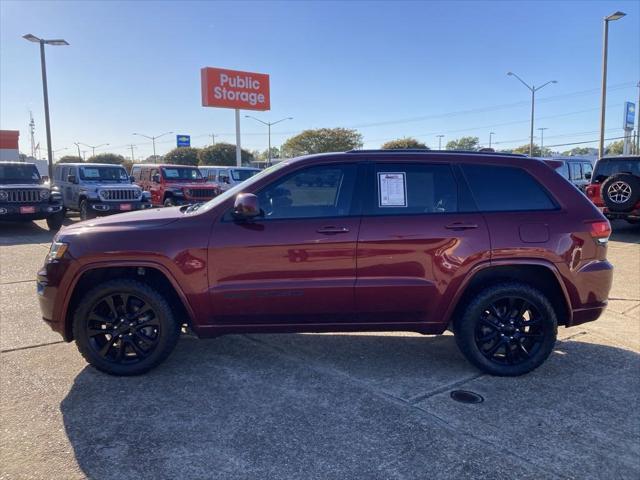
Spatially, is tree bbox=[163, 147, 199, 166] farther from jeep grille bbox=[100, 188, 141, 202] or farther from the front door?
the front door

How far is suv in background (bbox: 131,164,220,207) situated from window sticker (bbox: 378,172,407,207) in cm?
1297

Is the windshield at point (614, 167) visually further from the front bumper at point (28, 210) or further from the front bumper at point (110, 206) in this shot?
the front bumper at point (28, 210)

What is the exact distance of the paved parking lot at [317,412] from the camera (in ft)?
9.32

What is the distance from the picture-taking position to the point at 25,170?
14.0 meters

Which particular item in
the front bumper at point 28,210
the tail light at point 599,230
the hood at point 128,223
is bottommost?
the front bumper at point 28,210

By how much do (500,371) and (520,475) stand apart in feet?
4.45

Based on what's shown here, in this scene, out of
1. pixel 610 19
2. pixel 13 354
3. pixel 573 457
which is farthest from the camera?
pixel 610 19

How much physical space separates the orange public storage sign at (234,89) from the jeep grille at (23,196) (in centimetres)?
1994

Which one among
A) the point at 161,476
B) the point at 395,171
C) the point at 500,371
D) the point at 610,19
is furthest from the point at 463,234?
the point at 610,19

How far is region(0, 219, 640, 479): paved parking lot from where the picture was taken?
2840mm

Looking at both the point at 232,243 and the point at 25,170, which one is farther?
the point at 25,170

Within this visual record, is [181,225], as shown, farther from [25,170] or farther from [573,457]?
[25,170]

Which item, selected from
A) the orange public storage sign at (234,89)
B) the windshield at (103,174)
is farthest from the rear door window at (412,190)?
the orange public storage sign at (234,89)

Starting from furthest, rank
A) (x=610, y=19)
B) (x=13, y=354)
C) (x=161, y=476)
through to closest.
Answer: (x=610, y=19), (x=13, y=354), (x=161, y=476)
